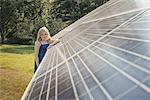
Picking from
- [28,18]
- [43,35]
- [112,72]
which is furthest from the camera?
[28,18]

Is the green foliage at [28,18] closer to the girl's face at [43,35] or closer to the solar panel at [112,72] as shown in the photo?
the girl's face at [43,35]

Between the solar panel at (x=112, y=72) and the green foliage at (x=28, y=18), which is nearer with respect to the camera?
the solar panel at (x=112, y=72)

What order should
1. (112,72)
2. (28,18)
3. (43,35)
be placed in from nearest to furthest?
1. (112,72)
2. (43,35)
3. (28,18)

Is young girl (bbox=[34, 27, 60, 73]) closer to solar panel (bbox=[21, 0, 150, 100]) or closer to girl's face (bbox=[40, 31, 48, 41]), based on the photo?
girl's face (bbox=[40, 31, 48, 41])

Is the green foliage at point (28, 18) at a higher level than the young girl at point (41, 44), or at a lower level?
lower

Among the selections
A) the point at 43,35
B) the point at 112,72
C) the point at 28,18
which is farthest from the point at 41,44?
the point at 28,18

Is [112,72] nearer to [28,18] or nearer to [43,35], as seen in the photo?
[43,35]

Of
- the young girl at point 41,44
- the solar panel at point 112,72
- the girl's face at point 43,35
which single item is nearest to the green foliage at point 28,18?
the young girl at point 41,44

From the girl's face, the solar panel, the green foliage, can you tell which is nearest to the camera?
the solar panel

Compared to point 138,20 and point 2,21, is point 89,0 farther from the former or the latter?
point 138,20

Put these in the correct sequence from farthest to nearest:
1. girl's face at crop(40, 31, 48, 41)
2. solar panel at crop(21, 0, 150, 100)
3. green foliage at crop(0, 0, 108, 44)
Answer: green foliage at crop(0, 0, 108, 44), girl's face at crop(40, 31, 48, 41), solar panel at crop(21, 0, 150, 100)

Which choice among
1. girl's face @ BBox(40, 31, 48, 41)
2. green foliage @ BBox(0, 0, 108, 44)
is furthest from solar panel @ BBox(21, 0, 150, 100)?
green foliage @ BBox(0, 0, 108, 44)

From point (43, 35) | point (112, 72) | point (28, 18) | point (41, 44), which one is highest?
point (112, 72)

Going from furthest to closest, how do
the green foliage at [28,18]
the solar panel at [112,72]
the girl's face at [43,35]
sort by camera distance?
the green foliage at [28,18], the girl's face at [43,35], the solar panel at [112,72]
